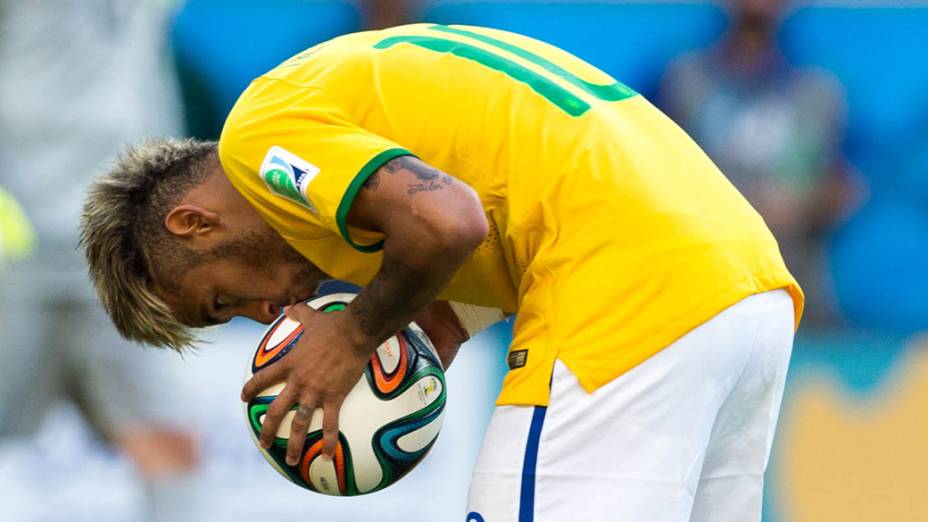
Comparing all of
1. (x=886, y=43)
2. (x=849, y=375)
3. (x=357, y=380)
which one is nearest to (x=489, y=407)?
(x=849, y=375)

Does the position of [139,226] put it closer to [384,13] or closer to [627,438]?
[627,438]

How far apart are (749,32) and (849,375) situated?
1.72 metres

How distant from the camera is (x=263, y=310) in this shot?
378 cm

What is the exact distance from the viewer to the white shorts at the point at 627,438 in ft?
10.7

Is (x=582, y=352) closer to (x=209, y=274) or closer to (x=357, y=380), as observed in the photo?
(x=357, y=380)

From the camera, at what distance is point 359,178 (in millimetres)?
3152

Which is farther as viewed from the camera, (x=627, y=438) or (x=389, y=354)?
(x=389, y=354)

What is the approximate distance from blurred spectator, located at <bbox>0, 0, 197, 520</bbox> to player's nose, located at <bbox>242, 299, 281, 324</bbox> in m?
2.74

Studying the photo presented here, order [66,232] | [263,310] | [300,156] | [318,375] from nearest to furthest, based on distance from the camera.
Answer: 1. [300,156]
2. [318,375]
3. [263,310]
4. [66,232]

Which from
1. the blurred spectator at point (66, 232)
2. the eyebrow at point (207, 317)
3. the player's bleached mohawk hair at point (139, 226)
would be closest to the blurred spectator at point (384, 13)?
the blurred spectator at point (66, 232)

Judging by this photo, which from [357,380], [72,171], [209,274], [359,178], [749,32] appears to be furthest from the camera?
[749,32]

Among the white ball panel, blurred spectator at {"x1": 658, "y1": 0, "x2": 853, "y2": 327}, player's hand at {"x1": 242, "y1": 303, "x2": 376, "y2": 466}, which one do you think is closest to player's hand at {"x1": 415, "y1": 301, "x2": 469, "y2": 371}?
the white ball panel

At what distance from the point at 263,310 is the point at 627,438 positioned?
105 centimetres

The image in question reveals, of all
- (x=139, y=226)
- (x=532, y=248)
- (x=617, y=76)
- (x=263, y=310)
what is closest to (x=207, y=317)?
(x=263, y=310)
